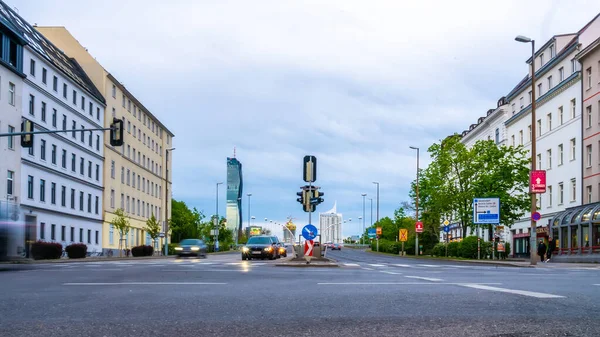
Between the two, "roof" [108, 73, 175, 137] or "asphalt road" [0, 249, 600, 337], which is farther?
"roof" [108, 73, 175, 137]

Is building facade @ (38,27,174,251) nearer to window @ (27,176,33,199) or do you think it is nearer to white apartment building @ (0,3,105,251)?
white apartment building @ (0,3,105,251)

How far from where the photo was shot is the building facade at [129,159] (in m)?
76.9

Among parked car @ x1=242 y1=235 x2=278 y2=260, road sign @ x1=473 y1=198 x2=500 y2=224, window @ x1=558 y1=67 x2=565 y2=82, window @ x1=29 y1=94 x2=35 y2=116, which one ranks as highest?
window @ x1=558 y1=67 x2=565 y2=82

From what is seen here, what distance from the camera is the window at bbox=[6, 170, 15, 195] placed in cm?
5291

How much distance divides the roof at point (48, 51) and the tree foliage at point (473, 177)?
109 ft

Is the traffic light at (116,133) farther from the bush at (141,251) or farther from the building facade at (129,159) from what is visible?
the building facade at (129,159)

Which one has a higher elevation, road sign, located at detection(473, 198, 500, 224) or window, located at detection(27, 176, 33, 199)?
window, located at detection(27, 176, 33, 199)

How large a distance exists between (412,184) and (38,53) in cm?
4183

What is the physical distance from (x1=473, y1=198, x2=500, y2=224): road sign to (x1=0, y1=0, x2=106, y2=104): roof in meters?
34.4

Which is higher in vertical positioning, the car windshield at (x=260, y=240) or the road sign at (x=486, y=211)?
the road sign at (x=486, y=211)

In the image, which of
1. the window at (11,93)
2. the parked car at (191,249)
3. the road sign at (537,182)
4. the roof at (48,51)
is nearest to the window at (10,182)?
the window at (11,93)

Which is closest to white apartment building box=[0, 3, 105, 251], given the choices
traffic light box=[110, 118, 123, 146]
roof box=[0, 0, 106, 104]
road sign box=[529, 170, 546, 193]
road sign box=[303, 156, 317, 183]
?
roof box=[0, 0, 106, 104]

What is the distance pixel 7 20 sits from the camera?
179 feet

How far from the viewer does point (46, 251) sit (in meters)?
49.0
